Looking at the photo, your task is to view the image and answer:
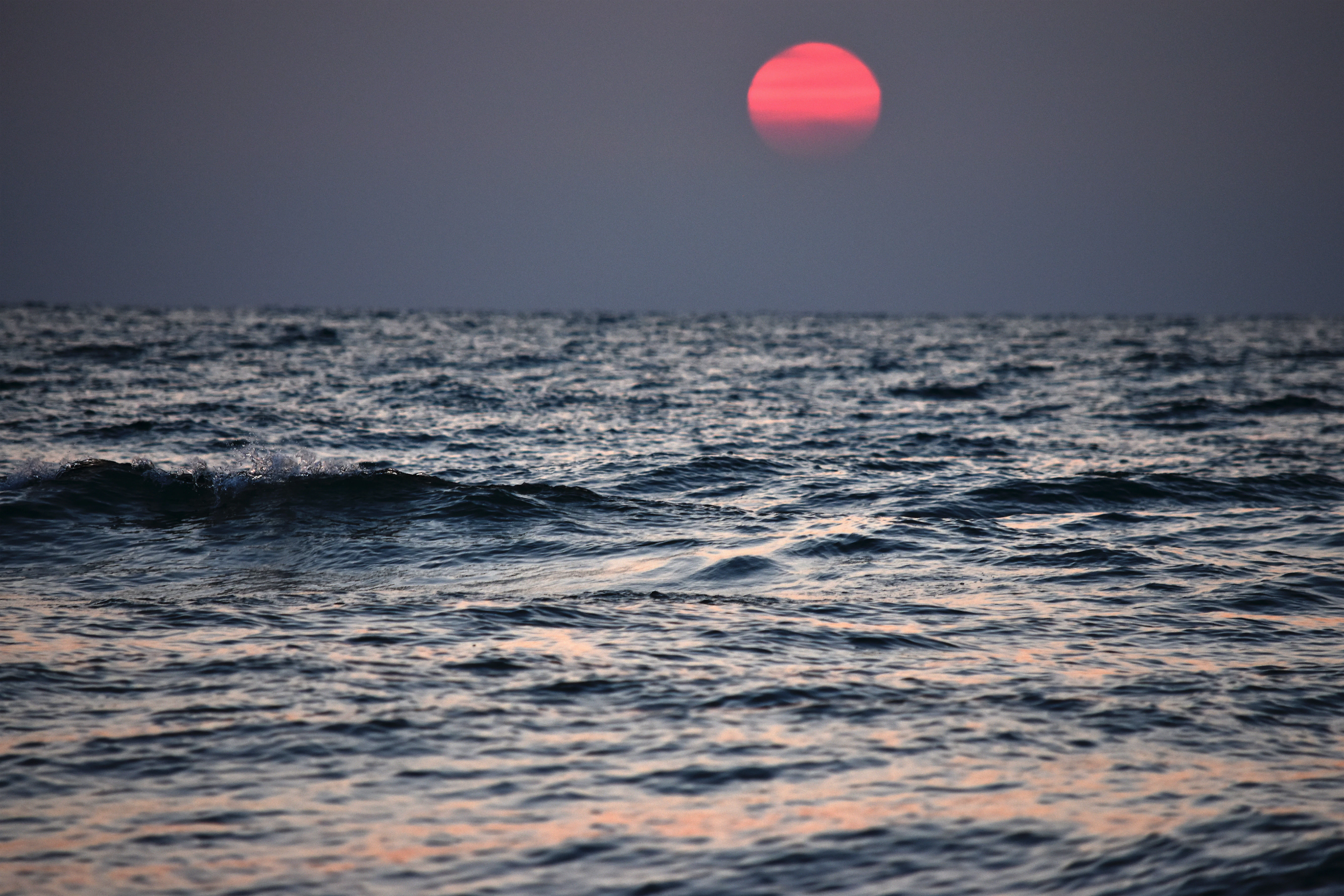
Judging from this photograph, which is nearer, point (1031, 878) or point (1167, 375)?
point (1031, 878)

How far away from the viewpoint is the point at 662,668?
7246 mm

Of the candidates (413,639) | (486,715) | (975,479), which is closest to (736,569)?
(413,639)

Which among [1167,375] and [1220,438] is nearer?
[1220,438]

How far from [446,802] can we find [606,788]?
31.6 inches

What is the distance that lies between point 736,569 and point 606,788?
205 inches

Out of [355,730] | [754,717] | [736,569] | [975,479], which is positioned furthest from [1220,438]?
[355,730]

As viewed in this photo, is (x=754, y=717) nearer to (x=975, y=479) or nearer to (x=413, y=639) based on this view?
(x=413, y=639)

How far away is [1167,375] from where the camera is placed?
41.3 metres

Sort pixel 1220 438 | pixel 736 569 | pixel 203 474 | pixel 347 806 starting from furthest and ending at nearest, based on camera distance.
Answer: pixel 1220 438 < pixel 203 474 < pixel 736 569 < pixel 347 806

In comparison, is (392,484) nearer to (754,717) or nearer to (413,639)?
(413,639)

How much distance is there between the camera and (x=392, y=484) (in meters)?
14.9

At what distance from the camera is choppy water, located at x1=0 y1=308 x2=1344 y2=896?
4781 mm

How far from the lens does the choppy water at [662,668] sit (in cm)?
478

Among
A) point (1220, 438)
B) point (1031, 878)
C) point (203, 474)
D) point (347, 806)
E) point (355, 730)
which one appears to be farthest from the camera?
point (1220, 438)
